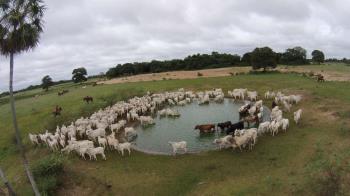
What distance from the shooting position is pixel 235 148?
2550cm

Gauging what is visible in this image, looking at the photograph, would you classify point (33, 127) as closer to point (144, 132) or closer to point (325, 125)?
point (144, 132)

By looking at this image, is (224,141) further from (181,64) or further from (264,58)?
(181,64)

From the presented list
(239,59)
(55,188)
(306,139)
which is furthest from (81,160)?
(239,59)

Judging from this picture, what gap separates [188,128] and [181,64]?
73942mm

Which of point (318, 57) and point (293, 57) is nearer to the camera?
point (293, 57)

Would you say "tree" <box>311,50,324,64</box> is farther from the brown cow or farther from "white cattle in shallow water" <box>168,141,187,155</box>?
"white cattle in shallow water" <box>168,141,187,155</box>

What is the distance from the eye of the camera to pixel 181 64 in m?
106

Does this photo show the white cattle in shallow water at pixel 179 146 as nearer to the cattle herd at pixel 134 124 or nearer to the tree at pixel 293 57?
the cattle herd at pixel 134 124

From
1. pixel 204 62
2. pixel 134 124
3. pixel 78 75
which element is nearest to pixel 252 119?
pixel 134 124

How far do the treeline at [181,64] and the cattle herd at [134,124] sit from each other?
181ft

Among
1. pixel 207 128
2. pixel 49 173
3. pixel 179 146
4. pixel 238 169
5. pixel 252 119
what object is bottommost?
pixel 238 169

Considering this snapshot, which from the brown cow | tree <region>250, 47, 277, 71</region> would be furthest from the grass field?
tree <region>250, 47, 277, 71</region>

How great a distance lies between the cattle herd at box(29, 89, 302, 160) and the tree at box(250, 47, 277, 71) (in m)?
23.4

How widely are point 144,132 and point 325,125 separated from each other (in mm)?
15918
